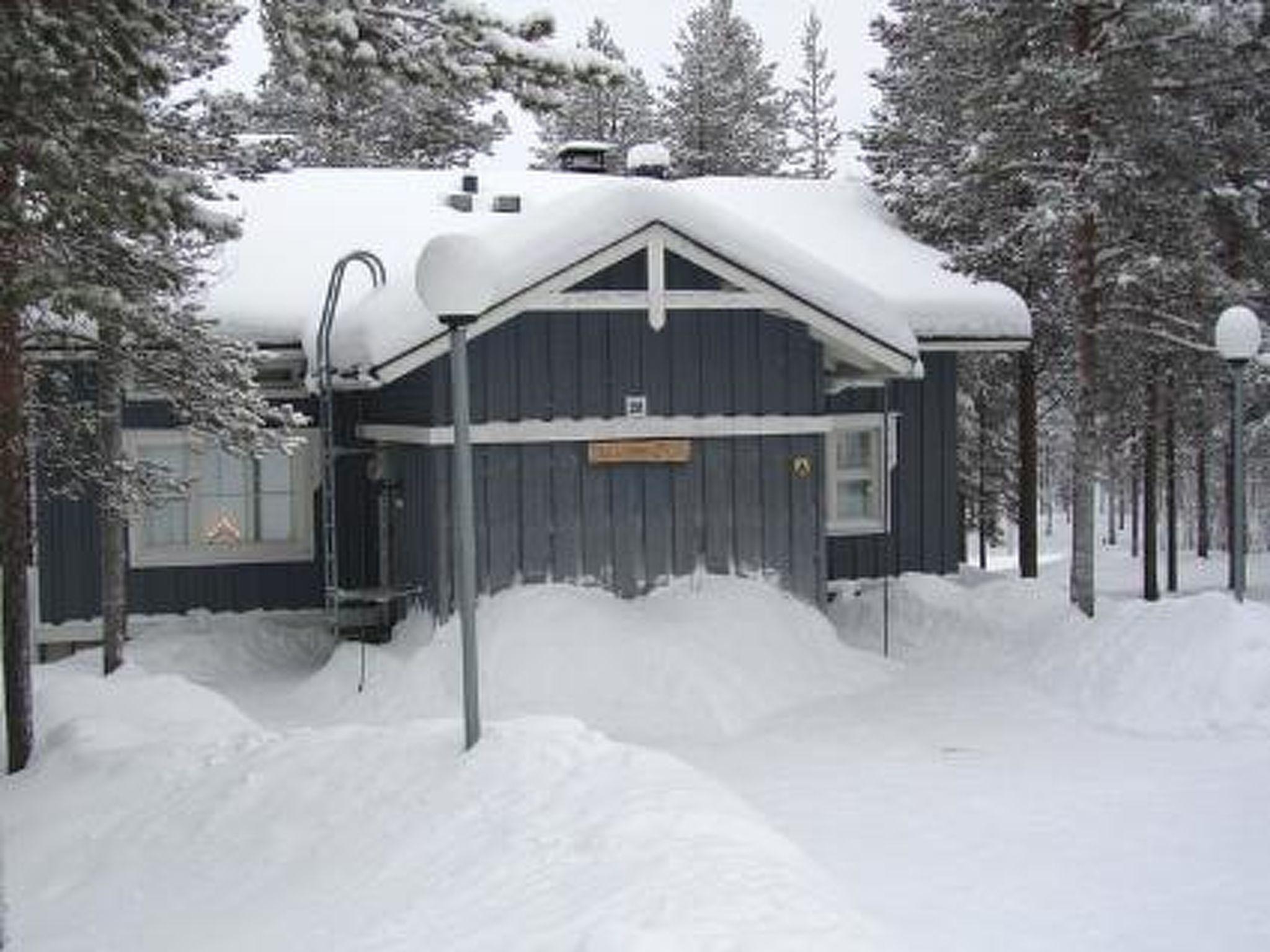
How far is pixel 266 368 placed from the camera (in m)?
15.8

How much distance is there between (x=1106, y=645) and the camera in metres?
13.6

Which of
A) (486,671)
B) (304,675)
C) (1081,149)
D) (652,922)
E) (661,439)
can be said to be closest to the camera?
(652,922)

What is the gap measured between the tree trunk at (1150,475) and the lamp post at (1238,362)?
11580 millimetres

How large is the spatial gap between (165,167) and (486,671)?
5.25 m

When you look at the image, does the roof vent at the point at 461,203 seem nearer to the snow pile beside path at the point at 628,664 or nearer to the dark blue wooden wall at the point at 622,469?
the dark blue wooden wall at the point at 622,469

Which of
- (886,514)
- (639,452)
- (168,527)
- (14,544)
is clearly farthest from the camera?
(886,514)

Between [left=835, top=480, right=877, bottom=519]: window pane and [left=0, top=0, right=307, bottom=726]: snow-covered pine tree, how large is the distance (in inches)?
323

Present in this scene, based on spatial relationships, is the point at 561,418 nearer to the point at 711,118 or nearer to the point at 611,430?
the point at 611,430

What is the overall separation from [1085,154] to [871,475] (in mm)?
4665

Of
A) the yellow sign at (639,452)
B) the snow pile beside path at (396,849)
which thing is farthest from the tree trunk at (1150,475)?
the snow pile beside path at (396,849)

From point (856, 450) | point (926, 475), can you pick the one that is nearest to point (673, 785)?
point (856, 450)

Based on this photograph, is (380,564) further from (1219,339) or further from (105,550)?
A: (1219,339)

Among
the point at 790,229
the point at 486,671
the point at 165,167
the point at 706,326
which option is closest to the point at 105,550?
the point at 486,671

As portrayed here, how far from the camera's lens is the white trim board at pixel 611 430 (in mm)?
13422
